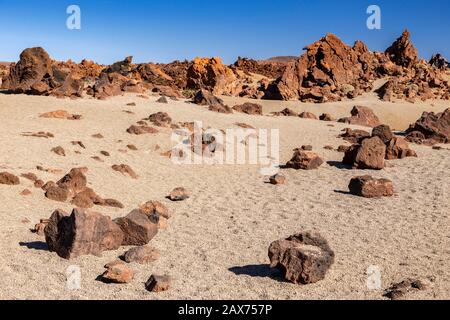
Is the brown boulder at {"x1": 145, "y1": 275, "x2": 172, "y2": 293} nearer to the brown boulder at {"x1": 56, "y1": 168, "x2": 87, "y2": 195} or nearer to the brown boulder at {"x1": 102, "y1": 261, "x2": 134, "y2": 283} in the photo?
the brown boulder at {"x1": 102, "y1": 261, "x2": 134, "y2": 283}

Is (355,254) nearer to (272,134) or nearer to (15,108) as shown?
(272,134)

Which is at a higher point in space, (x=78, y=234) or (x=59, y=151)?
(x=59, y=151)

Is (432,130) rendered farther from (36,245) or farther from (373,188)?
(36,245)

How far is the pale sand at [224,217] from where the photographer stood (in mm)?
7229

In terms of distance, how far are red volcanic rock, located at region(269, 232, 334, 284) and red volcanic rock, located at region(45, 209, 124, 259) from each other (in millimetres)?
2940

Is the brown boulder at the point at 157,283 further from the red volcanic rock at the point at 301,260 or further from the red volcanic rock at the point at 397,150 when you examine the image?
the red volcanic rock at the point at 397,150

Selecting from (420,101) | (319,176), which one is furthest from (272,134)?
(420,101)

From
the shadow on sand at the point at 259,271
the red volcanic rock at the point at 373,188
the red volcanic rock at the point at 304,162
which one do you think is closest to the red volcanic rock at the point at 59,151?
the red volcanic rock at the point at 304,162

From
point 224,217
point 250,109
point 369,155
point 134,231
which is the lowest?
point 224,217

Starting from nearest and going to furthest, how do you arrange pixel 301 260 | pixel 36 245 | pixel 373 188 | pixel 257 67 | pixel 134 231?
pixel 301 260 → pixel 36 245 → pixel 134 231 → pixel 373 188 → pixel 257 67

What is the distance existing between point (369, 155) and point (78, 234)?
1155 cm

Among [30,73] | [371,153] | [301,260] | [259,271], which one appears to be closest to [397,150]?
[371,153]

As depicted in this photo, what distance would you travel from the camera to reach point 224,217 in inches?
442
